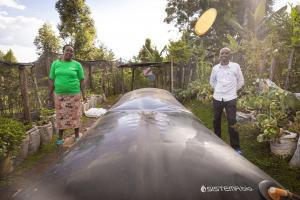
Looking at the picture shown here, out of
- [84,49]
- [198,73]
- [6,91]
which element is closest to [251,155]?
[6,91]

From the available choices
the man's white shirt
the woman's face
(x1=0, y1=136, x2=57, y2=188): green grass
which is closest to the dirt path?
(x1=0, y1=136, x2=57, y2=188): green grass

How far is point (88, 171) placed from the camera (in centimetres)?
162

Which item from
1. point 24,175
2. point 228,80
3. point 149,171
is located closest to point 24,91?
point 24,175

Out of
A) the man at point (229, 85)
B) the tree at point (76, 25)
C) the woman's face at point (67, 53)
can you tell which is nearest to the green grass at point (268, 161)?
the man at point (229, 85)

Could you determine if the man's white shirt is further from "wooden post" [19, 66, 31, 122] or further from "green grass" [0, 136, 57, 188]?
"wooden post" [19, 66, 31, 122]

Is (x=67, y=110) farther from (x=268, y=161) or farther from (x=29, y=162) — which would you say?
(x=268, y=161)

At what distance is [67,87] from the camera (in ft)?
17.3

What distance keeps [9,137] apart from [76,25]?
88.0 ft

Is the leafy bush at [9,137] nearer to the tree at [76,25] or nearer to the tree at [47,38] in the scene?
the tree at [76,25]

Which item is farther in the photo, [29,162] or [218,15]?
[218,15]

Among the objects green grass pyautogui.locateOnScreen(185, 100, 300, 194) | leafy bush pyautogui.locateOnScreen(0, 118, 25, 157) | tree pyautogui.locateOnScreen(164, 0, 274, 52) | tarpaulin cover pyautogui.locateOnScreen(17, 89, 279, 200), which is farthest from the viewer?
tree pyautogui.locateOnScreen(164, 0, 274, 52)

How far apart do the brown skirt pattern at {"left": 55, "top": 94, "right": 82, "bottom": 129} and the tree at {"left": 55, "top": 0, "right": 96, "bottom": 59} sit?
939 inches

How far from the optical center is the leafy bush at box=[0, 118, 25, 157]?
4.15 m

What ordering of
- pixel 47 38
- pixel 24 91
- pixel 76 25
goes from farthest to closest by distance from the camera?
pixel 47 38, pixel 76 25, pixel 24 91
